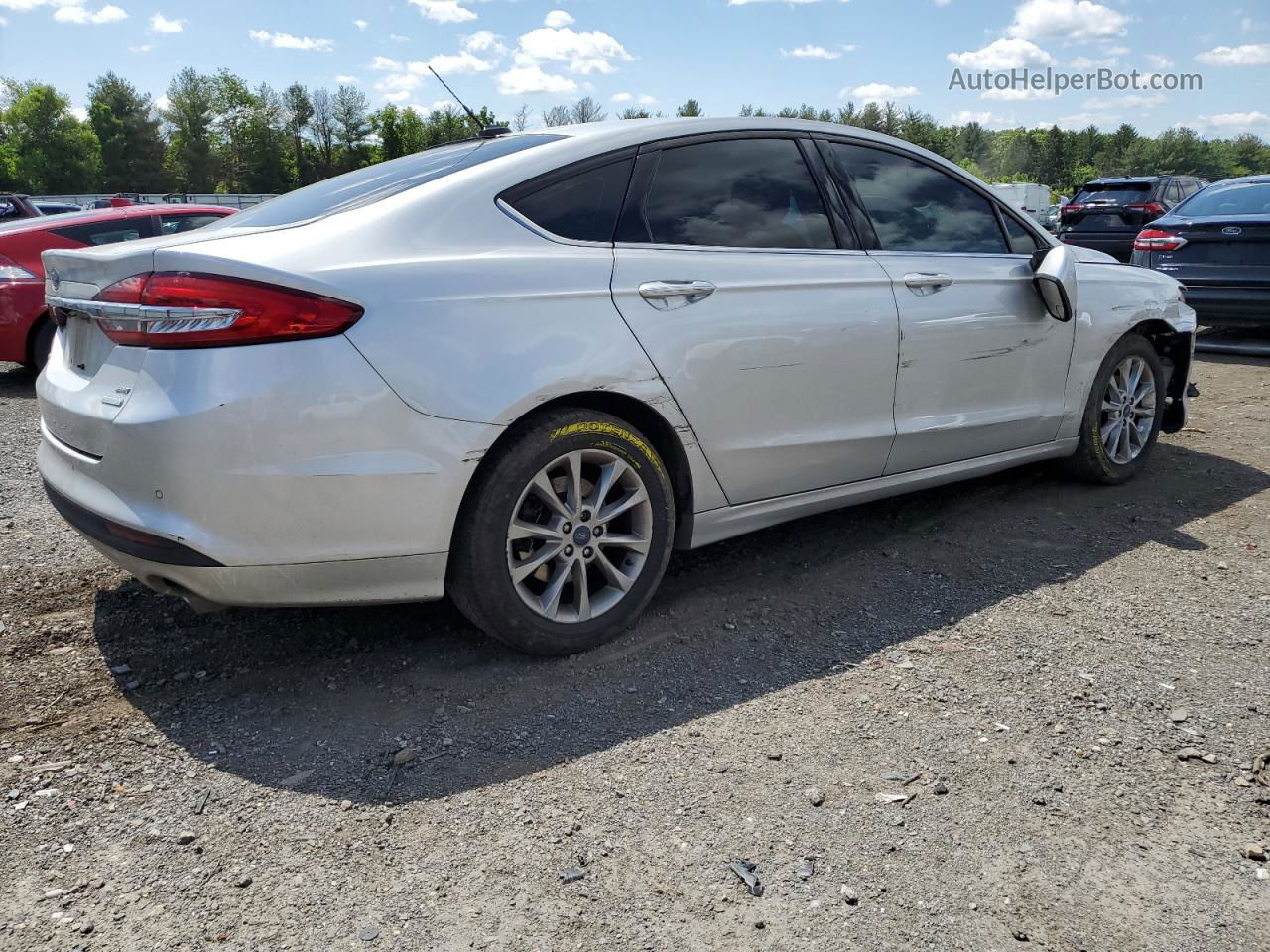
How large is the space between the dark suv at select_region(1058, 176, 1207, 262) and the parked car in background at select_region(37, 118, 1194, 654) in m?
Result: 12.8

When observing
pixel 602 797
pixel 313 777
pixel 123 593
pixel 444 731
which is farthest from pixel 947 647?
pixel 123 593

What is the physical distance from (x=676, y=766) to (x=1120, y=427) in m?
3.54

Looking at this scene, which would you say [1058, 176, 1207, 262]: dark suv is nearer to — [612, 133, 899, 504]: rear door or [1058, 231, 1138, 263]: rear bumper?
[1058, 231, 1138, 263]: rear bumper

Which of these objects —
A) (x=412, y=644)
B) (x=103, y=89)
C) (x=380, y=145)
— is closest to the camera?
(x=412, y=644)

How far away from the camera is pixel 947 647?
11.2ft

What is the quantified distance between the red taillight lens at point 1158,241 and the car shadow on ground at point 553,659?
5663mm

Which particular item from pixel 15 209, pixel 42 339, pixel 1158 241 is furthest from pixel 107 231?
pixel 15 209

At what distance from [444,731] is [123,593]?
5.25 ft

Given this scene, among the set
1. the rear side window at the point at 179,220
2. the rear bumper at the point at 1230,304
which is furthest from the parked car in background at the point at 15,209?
the rear bumper at the point at 1230,304

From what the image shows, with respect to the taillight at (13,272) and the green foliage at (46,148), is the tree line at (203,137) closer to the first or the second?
the green foliage at (46,148)

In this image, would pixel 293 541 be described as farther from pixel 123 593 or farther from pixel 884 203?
pixel 884 203

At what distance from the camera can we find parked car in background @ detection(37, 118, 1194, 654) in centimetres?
271

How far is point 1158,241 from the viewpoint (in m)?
9.55

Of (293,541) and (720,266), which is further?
(720,266)
